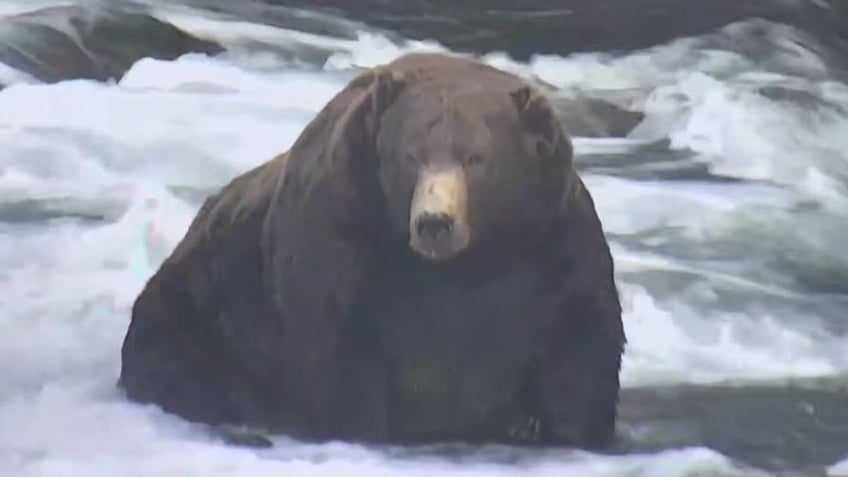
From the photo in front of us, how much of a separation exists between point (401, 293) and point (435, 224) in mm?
108

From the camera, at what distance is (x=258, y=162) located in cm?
124

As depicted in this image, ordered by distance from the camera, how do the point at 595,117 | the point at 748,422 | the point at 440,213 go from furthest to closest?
the point at 595,117
the point at 748,422
the point at 440,213

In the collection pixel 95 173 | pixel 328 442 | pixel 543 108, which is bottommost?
pixel 328 442

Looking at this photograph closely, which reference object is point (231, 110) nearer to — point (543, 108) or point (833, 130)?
point (543, 108)

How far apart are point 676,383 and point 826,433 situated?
0.14 metres

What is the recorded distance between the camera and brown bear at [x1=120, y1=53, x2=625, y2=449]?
112 cm

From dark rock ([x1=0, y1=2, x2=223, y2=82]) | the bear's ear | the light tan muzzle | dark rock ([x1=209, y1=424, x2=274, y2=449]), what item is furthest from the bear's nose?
dark rock ([x1=0, y1=2, x2=223, y2=82])

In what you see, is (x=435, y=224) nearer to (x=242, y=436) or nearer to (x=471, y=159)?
(x=471, y=159)

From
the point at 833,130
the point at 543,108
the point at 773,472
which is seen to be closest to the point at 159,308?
the point at 543,108

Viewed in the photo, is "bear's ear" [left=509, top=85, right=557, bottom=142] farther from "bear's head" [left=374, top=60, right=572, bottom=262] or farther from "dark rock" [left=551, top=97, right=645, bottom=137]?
"dark rock" [left=551, top=97, right=645, bottom=137]

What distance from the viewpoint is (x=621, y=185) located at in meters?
1.30

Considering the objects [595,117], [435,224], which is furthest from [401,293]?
[595,117]

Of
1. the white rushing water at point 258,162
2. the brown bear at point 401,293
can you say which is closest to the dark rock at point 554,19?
the white rushing water at point 258,162

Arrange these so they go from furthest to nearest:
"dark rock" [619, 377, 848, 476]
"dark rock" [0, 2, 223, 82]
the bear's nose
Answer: "dark rock" [0, 2, 223, 82] < "dark rock" [619, 377, 848, 476] < the bear's nose
